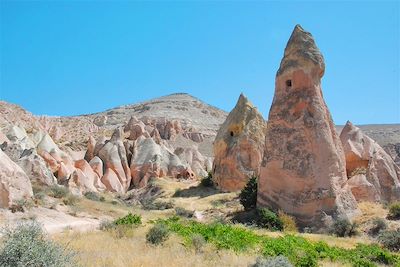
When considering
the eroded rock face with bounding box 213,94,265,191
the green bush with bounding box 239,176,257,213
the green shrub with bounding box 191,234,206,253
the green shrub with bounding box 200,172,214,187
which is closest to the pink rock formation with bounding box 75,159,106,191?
the green shrub with bounding box 200,172,214,187

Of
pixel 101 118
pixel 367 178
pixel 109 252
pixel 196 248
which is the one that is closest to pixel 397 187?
pixel 367 178

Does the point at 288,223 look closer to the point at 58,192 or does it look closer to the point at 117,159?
the point at 58,192

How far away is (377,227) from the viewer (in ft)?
48.6

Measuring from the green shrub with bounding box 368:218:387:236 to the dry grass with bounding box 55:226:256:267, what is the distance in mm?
8034

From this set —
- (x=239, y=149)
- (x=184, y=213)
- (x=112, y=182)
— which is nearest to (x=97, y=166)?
(x=112, y=182)

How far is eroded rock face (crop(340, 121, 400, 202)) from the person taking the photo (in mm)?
19188

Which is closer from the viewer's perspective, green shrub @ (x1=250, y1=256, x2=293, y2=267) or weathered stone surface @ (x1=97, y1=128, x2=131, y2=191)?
green shrub @ (x1=250, y1=256, x2=293, y2=267)

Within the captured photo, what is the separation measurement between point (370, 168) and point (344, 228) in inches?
280

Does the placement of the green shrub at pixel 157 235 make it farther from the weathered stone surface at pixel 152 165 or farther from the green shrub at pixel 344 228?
the weathered stone surface at pixel 152 165

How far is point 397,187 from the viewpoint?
66.7 feet

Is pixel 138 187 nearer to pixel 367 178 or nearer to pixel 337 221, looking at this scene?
pixel 367 178

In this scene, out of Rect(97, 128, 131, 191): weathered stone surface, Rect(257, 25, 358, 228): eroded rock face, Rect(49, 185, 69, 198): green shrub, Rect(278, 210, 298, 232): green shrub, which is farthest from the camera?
Rect(97, 128, 131, 191): weathered stone surface

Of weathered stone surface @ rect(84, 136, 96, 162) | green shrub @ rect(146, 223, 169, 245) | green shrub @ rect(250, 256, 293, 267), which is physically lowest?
green shrub @ rect(250, 256, 293, 267)

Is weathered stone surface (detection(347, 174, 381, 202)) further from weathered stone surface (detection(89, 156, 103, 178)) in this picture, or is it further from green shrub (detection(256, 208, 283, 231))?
weathered stone surface (detection(89, 156, 103, 178))
